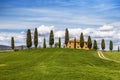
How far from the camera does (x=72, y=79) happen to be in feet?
148

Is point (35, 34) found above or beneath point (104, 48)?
above

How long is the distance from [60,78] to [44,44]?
12186 cm

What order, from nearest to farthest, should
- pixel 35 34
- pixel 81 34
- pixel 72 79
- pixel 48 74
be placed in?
pixel 72 79, pixel 48 74, pixel 35 34, pixel 81 34

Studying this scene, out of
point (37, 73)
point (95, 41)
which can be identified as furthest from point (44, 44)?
point (37, 73)

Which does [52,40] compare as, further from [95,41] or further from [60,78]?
[60,78]

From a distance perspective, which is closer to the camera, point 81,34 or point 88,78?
point 88,78

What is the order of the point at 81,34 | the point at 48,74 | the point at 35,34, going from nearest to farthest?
the point at 48,74 < the point at 35,34 < the point at 81,34

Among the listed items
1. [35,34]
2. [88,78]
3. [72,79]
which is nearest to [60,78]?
[72,79]

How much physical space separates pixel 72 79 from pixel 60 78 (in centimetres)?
215

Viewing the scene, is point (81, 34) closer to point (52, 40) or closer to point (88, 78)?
point (52, 40)

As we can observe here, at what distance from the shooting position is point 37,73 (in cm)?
5000

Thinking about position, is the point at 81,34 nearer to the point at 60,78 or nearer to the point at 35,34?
the point at 35,34

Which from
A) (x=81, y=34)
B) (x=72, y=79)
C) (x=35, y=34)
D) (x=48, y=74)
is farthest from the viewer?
(x=81, y=34)

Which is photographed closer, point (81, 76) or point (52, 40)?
point (81, 76)
